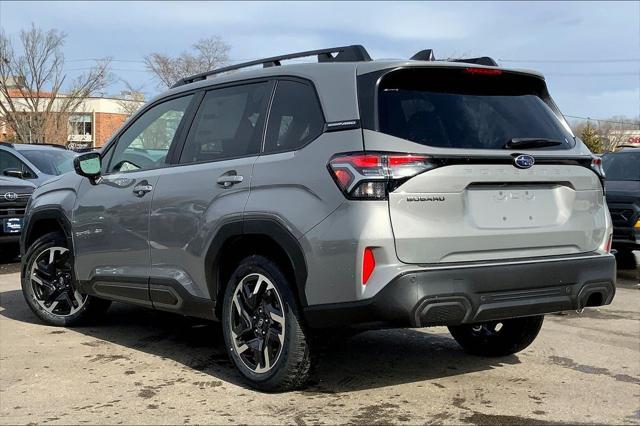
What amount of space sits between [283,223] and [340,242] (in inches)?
17.6

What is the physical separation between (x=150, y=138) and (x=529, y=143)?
2887mm

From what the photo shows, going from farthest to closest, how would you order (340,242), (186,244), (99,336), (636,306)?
(636,306)
(99,336)
(186,244)
(340,242)

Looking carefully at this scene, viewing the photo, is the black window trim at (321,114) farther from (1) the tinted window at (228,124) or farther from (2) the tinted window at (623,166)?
(2) the tinted window at (623,166)

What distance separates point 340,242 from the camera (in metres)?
3.72

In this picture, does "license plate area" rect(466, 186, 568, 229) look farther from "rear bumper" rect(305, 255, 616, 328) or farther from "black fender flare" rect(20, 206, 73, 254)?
"black fender flare" rect(20, 206, 73, 254)

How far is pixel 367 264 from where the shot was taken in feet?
12.0

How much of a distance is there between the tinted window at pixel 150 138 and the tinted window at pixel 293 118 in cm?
105

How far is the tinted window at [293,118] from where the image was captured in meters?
4.13

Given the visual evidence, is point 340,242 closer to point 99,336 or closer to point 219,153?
point 219,153

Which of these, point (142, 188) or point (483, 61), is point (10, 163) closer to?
point (142, 188)

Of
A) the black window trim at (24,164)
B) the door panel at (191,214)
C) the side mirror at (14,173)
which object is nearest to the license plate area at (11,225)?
the side mirror at (14,173)

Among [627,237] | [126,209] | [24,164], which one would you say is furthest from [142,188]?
[24,164]

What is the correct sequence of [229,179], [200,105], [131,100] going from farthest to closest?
[131,100]
[200,105]
[229,179]

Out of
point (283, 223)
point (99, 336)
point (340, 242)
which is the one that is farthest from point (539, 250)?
point (99, 336)
